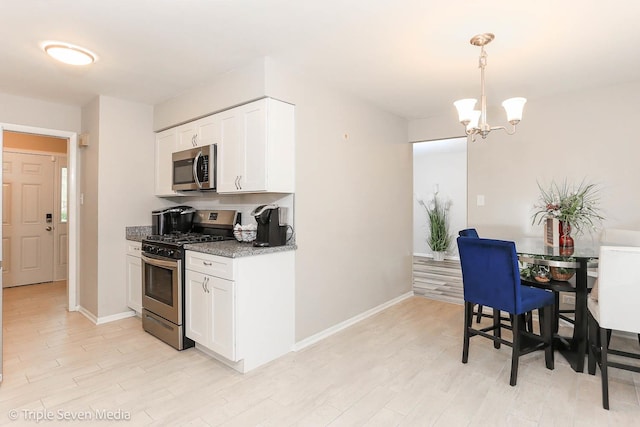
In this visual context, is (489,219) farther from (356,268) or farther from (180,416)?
(180,416)

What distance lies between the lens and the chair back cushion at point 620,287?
1995mm

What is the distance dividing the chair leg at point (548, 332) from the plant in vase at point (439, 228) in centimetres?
452

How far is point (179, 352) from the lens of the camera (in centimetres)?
282

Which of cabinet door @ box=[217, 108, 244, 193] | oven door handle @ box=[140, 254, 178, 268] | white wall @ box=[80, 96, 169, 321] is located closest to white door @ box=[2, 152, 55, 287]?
white wall @ box=[80, 96, 169, 321]

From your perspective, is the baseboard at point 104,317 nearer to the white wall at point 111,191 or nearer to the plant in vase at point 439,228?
the white wall at point 111,191

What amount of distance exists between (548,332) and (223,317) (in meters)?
2.44

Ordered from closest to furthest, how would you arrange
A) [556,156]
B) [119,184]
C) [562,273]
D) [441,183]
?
[562,273] → [556,156] → [119,184] → [441,183]

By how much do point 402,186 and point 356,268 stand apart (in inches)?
55.5

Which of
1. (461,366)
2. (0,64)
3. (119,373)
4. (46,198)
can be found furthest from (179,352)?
(46,198)

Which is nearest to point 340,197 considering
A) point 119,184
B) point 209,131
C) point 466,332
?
point 209,131

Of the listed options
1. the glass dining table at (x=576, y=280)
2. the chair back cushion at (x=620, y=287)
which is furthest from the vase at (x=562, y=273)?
the chair back cushion at (x=620, y=287)

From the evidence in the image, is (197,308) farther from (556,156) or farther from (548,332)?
(556,156)

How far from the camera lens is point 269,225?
2.72m

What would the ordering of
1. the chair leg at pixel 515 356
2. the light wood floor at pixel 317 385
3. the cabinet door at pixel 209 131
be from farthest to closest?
the cabinet door at pixel 209 131 < the chair leg at pixel 515 356 < the light wood floor at pixel 317 385
